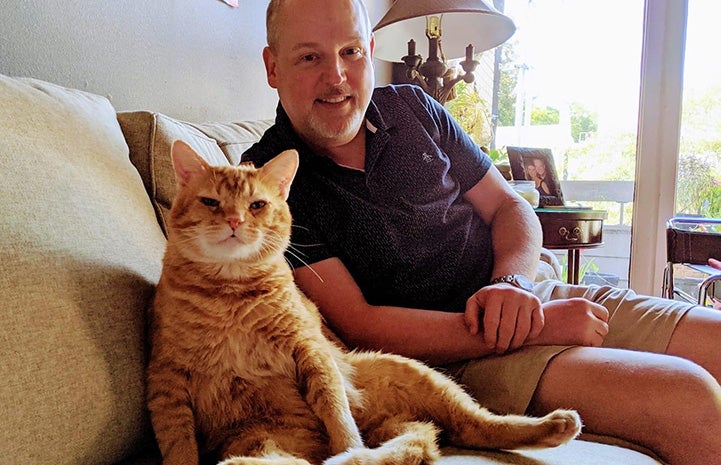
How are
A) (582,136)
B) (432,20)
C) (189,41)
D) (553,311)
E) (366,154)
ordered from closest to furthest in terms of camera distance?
(553,311)
(366,154)
(189,41)
(432,20)
(582,136)

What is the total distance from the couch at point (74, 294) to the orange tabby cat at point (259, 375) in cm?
4

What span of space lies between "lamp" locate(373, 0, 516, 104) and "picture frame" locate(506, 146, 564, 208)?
0.54m

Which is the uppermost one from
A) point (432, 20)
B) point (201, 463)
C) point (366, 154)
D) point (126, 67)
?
point (432, 20)

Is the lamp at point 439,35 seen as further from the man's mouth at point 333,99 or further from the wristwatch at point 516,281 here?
the wristwatch at point 516,281

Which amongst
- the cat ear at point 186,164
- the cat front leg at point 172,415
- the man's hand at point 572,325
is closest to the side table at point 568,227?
the man's hand at point 572,325

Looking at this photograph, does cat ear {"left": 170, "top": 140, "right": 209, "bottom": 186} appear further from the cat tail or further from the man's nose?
the cat tail

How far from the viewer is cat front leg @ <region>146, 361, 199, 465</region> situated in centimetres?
70

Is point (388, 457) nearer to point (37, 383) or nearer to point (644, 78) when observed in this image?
point (37, 383)

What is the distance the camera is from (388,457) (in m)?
0.69

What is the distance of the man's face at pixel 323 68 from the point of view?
45.7 inches

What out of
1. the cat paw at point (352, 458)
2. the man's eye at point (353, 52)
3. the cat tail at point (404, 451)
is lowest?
the cat tail at point (404, 451)

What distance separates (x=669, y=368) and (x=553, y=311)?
220mm

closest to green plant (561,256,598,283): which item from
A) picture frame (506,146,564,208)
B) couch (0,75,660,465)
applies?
picture frame (506,146,564,208)

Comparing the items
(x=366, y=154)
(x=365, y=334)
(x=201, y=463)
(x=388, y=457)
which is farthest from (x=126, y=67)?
(x=388, y=457)
